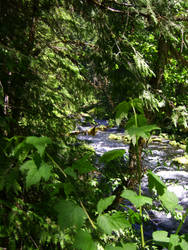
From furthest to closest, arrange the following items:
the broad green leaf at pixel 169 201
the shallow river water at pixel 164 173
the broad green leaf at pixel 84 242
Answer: the shallow river water at pixel 164 173, the broad green leaf at pixel 169 201, the broad green leaf at pixel 84 242

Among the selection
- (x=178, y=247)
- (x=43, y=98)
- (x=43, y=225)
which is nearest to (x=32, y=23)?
(x=43, y=98)

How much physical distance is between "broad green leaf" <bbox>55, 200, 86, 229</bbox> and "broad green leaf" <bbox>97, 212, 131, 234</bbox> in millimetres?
76

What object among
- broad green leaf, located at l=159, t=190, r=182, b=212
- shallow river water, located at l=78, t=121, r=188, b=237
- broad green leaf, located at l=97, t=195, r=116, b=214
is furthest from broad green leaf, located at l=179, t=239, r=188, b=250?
shallow river water, located at l=78, t=121, r=188, b=237

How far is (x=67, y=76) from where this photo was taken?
3768mm

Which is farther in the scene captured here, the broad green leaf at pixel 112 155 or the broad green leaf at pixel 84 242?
the broad green leaf at pixel 112 155

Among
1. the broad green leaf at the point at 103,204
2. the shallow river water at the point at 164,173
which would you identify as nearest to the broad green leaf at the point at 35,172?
the broad green leaf at the point at 103,204

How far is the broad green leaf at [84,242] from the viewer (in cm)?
62

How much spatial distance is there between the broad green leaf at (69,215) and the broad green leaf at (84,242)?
0.04 metres

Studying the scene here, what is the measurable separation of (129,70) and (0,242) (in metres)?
2.46

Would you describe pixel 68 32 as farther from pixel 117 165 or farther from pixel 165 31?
pixel 117 165

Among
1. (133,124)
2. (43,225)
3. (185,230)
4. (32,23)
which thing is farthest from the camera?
(185,230)

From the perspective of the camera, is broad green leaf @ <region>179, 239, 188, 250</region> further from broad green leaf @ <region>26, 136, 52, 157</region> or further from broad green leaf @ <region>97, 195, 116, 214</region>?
broad green leaf @ <region>26, 136, 52, 157</region>

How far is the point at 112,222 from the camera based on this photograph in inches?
27.3

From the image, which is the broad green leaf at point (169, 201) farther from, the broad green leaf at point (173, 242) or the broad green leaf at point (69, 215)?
the broad green leaf at point (69, 215)
